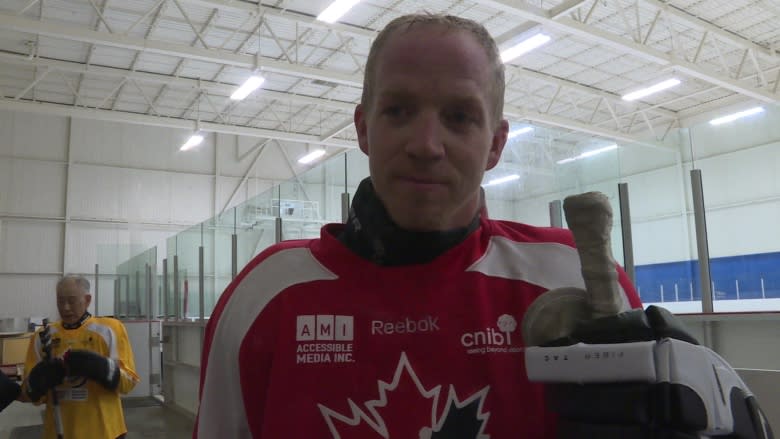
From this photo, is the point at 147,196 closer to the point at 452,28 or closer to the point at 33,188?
the point at 33,188

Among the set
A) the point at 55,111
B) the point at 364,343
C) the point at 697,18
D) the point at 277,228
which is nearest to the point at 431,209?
the point at 364,343

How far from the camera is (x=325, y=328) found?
2.62 ft

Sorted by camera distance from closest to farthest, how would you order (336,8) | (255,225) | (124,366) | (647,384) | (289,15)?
(647,384), (124,366), (255,225), (336,8), (289,15)

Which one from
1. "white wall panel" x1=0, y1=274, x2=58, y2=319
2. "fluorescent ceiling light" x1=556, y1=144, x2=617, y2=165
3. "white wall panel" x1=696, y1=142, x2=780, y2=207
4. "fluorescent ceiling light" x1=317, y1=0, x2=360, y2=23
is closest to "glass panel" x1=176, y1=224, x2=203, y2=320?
"fluorescent ceiling light" x1=317, y1=0, x2=360, y2=23

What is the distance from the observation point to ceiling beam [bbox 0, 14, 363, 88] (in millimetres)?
9016

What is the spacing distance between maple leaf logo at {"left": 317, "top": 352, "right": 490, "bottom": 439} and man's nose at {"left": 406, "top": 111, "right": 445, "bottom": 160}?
10.0 inches

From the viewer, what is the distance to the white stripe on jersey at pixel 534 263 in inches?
32.5

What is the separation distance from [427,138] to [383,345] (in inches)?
9.7

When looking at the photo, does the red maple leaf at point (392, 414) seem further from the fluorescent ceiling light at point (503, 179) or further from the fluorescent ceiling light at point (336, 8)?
the fluorescent ceiling light at point (336, 8)

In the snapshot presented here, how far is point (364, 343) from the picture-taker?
31.0 inches

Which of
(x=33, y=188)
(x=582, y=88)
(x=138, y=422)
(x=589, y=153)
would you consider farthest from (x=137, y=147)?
(x=589, y=153)

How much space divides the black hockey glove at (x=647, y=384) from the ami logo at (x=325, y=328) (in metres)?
0.27

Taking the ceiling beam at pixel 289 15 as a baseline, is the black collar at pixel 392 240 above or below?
below

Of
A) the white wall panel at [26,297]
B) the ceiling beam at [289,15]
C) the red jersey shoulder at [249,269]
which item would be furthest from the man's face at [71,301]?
the white wall panel at [26,297]
